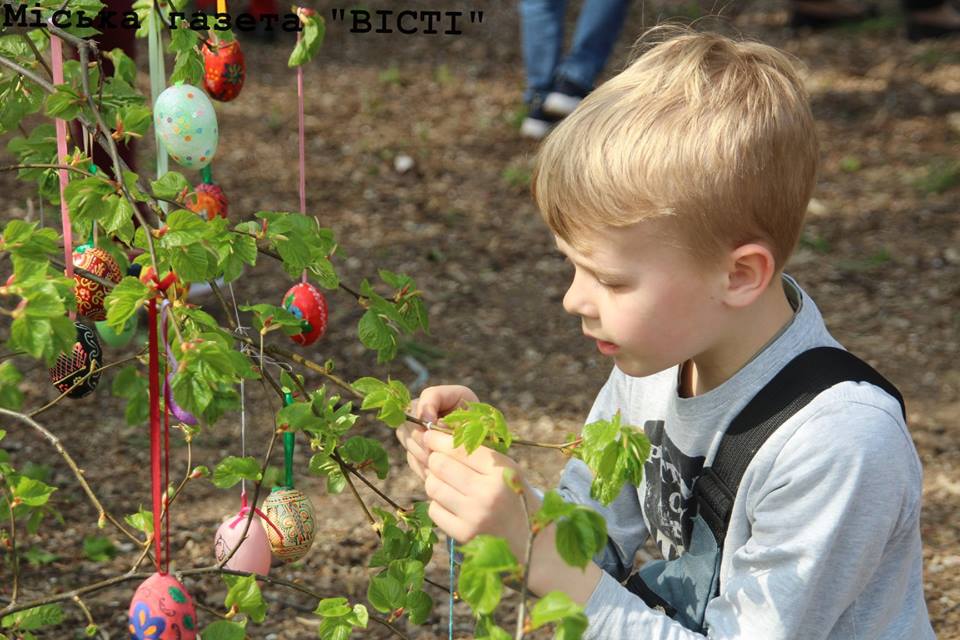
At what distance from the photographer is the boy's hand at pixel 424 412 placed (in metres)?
1.47

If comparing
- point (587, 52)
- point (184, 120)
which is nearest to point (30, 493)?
point (184, 120)

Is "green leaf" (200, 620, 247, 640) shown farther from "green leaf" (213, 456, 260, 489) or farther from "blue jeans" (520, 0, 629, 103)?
"blue jeans" (520, 0, 629, 103)

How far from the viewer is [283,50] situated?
591 centimetres

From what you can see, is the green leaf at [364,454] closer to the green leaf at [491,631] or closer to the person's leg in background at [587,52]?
the green leaf at [491,631]

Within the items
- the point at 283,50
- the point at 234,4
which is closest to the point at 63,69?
the point at 283,50

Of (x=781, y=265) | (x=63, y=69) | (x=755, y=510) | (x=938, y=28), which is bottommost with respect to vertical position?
(x=938, y=28)

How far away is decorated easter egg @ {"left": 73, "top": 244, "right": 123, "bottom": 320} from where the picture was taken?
1.64m

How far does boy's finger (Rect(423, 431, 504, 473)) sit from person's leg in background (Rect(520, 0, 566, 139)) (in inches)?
138

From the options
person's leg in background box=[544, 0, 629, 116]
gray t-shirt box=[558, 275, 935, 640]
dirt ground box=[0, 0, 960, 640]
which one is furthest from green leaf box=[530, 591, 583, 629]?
person's leg in background box=[544, 0, 629, 116]

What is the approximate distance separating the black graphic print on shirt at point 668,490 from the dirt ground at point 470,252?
66cm

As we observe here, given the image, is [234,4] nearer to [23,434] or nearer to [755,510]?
[23,434]

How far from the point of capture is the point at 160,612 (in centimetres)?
138

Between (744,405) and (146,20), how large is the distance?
0.93 metres

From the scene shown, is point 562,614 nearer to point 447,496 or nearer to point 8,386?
point 447,496
